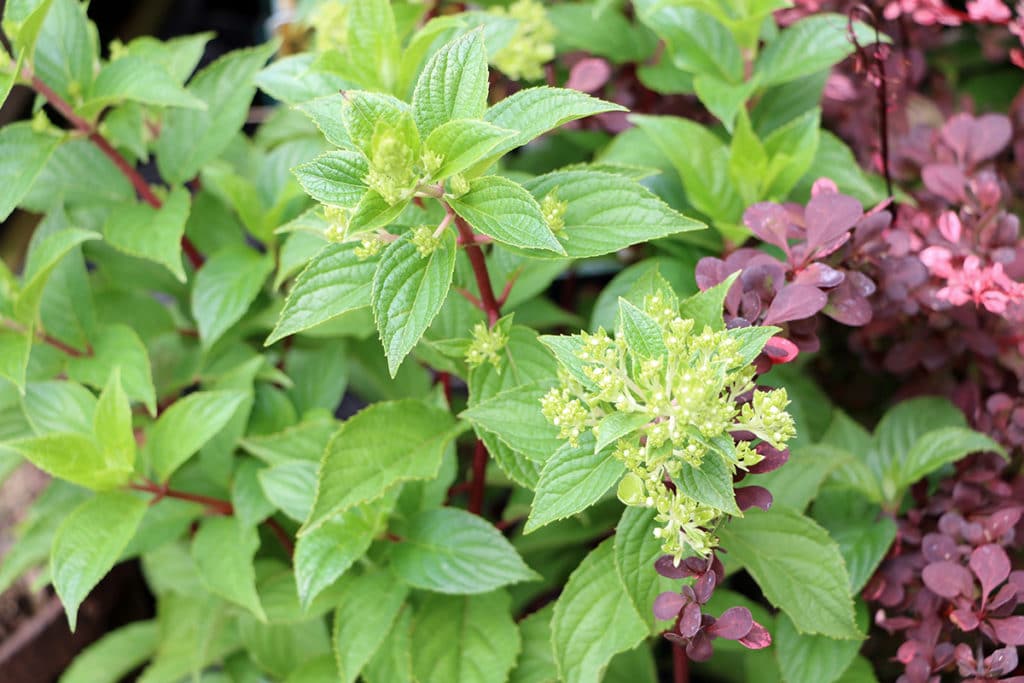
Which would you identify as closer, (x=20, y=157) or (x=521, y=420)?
(x=521, y=420)

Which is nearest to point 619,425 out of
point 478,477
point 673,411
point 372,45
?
point 673,411

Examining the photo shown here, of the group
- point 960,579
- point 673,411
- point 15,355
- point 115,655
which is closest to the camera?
point 673,411

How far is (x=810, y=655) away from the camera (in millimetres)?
819

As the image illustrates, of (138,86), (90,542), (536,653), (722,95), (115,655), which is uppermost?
(138,86)

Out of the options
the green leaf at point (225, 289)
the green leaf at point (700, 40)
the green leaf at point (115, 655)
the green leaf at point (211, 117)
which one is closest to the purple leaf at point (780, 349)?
the green leaf at point (700, 40)

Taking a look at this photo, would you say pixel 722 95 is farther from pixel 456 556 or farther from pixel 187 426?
pixel 187 426

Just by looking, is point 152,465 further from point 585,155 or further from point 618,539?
point 585,155

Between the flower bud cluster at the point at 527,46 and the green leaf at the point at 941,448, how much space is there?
565mm

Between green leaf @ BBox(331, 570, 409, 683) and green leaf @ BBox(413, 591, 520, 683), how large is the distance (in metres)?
0.04

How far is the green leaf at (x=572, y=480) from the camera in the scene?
1.98ft

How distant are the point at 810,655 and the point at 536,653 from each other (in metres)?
0.27

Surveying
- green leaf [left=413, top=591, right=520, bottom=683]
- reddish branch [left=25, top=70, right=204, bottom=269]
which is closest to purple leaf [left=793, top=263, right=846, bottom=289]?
green leaf [left=413, top=591, right=520, bottom=683]

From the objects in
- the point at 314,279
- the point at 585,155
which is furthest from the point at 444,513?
the point at 585,155

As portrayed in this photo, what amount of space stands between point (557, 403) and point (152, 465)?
1.76 ft
